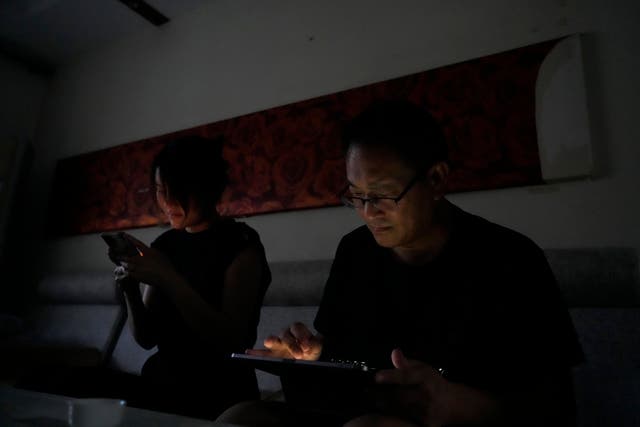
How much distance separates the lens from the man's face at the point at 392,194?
36.9 inches

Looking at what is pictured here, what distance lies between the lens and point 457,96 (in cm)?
177

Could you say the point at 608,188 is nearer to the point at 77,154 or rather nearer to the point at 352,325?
the point at 352,325

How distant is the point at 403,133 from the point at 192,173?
0.75m

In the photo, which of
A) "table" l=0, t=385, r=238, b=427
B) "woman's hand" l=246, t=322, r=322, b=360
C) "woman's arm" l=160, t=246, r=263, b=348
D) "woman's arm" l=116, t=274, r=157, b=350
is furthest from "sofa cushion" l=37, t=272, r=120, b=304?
"woman's hand" l=246, t=322, r=322, b=360

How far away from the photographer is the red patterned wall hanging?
1.64m

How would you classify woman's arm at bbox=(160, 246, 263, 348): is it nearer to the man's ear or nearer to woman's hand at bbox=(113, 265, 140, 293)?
woman's hand at bbox=(113, 265, 140, 293)

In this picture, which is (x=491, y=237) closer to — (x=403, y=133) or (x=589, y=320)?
(x=403, y=133)

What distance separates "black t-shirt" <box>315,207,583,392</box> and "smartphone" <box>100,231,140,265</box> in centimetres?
59

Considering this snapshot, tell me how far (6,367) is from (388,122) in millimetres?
2210

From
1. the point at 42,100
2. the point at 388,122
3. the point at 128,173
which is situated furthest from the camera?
the point at 42,100

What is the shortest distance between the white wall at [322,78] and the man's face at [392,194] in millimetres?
844

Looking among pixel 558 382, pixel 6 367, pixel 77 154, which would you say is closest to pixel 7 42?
pixel 77 154

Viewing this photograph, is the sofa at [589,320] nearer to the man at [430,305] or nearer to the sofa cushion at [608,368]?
the sofa cushion at [608,368]

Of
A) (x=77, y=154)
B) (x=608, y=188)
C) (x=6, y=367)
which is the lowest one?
(x=6, y=367)
